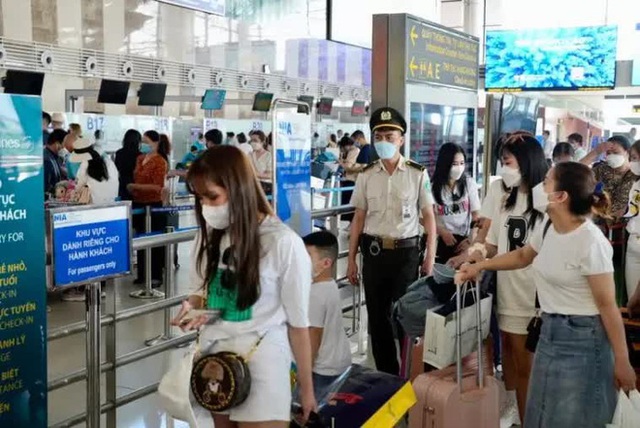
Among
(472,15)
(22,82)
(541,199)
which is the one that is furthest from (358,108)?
(541,199)

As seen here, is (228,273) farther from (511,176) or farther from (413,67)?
(413,67)

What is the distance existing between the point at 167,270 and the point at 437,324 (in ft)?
10.2

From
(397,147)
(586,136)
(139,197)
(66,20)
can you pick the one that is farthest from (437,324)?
(66,20)

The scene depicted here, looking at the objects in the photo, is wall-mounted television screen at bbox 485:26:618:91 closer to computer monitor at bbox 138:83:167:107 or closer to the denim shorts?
computer monitor at bbox 138:83:167:107

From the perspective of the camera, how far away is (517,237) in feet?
11.7

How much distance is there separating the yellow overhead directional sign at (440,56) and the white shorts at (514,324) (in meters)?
1.84

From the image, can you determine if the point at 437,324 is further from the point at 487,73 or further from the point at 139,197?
the point at 487,73

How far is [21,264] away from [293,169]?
2218mm

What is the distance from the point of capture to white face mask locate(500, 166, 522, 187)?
361cm

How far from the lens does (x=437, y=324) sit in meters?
3.10

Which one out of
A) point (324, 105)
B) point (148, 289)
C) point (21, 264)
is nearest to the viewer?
point (21, 264)

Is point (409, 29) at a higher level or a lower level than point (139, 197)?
higher

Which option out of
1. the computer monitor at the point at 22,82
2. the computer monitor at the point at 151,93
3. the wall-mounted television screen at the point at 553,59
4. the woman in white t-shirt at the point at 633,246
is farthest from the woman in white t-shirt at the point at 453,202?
the computer monitor at the point at 151,93

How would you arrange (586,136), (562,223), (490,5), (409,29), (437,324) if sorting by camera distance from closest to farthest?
(562,223) < (437,324) < (409,29) < (586,136) < (490,5)
